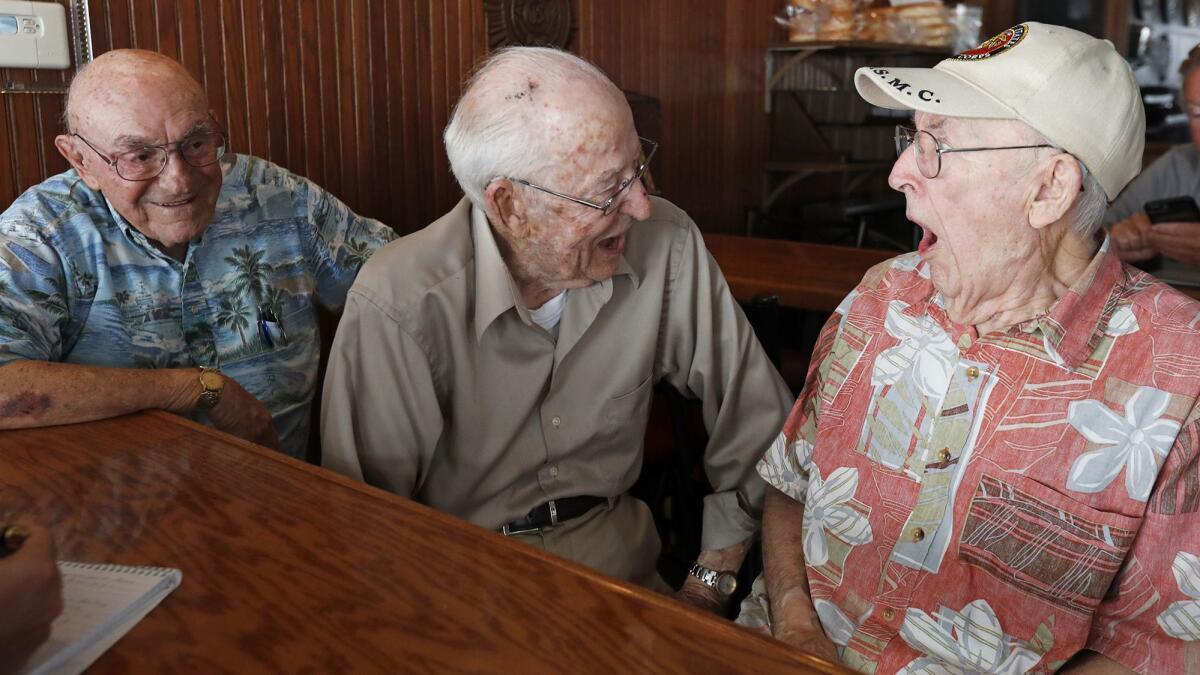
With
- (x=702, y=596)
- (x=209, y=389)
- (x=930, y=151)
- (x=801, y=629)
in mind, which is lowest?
(x=702, y=596)

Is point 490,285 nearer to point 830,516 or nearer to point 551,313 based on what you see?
point 551,313

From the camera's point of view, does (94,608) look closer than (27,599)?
No

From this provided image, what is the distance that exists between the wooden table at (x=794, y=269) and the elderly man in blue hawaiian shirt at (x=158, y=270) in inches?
43.3

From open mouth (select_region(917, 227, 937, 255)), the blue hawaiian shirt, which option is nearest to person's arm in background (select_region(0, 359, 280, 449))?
the blue hawaiian shirt

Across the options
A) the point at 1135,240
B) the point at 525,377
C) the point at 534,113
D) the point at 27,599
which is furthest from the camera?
the point at 1135,240

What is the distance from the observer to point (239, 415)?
1750 mm

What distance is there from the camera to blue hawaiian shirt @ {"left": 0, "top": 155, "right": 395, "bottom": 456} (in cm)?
179

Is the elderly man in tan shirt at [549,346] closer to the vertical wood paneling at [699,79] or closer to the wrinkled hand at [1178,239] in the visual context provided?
the wrinkled hand at [1178,239]

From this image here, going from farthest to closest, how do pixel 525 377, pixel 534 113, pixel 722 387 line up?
pixel 722 387 → pixel 525 377 → pixel 534 113

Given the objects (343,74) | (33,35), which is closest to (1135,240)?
(343,74)

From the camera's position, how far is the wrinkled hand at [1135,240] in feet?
10.0

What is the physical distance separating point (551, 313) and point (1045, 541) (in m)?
0.86

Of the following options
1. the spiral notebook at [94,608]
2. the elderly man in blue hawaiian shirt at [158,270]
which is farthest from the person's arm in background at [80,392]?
the spiral notebook at [94,608]

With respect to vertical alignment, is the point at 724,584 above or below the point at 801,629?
below
